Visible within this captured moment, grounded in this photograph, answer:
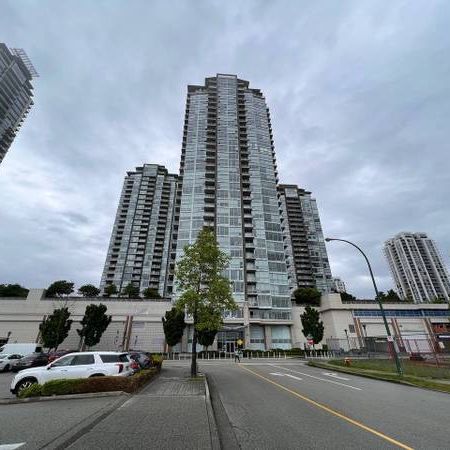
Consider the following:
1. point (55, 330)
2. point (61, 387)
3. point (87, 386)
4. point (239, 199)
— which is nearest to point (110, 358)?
point (87, 386)

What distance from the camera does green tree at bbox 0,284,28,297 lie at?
81744mm

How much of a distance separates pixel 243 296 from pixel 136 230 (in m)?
68.5

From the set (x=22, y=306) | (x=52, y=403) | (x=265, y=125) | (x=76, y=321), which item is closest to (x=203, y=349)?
(x=76, y=321)

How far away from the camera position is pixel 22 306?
5788 centimetres

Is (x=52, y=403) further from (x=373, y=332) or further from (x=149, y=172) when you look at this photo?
(x=149, y=172)

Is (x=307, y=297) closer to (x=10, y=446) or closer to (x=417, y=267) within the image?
(x=10, y=446)

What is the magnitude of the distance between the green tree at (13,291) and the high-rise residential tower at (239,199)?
50.5 m

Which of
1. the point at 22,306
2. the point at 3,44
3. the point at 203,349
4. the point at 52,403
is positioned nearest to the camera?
the point at 52,403

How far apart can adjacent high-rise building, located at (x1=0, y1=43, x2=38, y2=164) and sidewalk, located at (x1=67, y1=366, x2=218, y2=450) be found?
129199mm

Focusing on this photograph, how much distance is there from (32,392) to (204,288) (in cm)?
1093

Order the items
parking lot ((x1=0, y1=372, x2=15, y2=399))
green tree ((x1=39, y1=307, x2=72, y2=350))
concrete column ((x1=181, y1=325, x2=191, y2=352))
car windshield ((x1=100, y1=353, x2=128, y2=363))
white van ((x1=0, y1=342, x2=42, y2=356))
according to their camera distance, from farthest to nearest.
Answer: concrete column ((x1=181, y1=325, x2=191, y2=352)) → green tree ((x1=39, y1=307, x2=72, y2=350)) → white van ((x1=0, y1=342, x2=42, y2=356)) → car windshield ((x1=100, y1=353, x2=128, y2=363)) → parking lot ((x1=0, y1=372, x2=15, y2=399))

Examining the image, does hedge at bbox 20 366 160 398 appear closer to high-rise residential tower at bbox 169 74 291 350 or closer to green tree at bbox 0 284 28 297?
high-rise residential tower at bbox 169 74 291 350

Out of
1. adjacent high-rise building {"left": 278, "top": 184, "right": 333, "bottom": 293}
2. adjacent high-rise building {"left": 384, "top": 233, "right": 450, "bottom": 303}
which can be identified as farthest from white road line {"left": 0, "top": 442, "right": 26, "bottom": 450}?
adjacent high-rise building {"left": 384, "top": 233, "right": 450, "bottom": 303}

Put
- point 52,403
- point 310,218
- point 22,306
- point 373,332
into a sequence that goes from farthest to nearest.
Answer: point 310,218 → point 373,332 → point 22,306 → point 52,403
